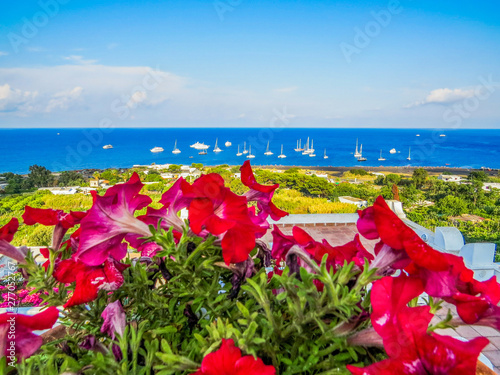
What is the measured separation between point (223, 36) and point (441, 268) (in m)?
20.8

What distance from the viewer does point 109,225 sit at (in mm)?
468

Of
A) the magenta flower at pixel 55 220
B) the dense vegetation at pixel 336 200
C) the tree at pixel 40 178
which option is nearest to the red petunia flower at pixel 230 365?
the magenta flower at pixel 55 220

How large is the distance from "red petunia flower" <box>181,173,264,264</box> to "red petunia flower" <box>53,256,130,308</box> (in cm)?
17

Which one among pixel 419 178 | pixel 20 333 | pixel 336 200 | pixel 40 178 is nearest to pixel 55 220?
pixel 20 333

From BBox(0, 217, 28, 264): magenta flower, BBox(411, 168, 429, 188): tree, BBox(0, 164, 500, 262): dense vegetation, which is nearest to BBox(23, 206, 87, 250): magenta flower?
BBox(0, 217, 28, 264): magenta flower

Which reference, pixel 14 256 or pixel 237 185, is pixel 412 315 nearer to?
pixel 14 256

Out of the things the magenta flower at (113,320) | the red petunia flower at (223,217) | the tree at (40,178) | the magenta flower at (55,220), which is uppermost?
the red petunia flower at (223,217)

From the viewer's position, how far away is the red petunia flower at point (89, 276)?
0.46 m

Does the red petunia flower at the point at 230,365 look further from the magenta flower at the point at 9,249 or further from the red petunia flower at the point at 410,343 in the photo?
the magenta flower at the point at 9,249

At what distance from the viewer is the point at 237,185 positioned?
12266 mm

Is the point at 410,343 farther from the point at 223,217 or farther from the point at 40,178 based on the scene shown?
the point at 40,178

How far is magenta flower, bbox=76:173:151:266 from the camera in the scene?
449 mm

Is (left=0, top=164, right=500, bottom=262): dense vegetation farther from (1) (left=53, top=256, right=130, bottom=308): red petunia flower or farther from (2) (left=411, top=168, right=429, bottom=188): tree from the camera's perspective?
(1) (left=53, top=256, right=130, bottom=308): red petunia flower

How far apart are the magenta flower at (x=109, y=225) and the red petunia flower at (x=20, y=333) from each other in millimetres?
85
